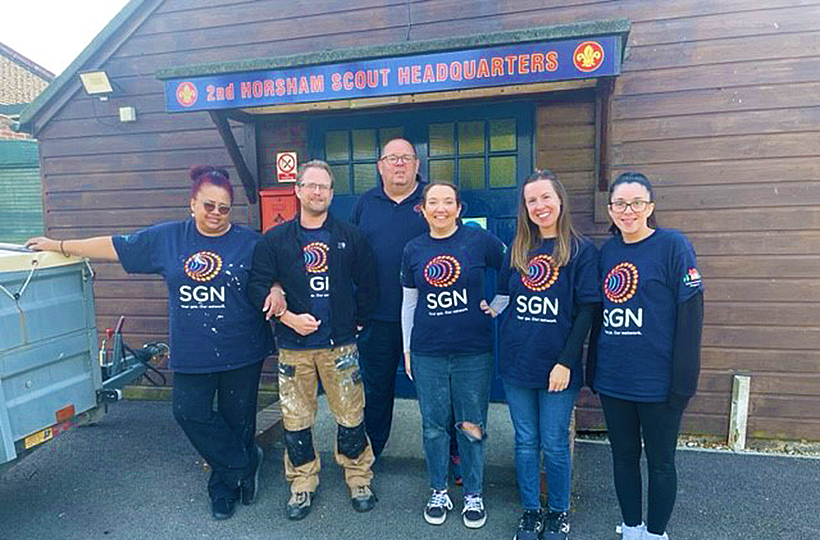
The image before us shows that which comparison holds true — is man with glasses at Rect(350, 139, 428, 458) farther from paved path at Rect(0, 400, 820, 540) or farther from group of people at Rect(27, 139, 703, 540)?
paved path at Rect(0, 400, 820, 540)

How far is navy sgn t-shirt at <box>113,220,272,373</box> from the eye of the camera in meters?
2.80

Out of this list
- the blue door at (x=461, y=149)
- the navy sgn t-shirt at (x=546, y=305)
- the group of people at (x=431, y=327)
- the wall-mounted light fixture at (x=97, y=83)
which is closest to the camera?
the group of people at (x=431, y=327)

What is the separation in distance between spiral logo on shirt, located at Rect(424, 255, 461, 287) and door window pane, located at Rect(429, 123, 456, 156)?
1.69m

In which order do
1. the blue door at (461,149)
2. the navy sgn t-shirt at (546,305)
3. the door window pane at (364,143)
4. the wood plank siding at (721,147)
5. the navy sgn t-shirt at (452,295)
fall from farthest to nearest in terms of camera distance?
the door window pane at (364,143), the blue door at (461,149), the wood plank siding at (721,147), the navy sgn t-shirt at (452,295), the navy sgn t-shirt at (546,305)

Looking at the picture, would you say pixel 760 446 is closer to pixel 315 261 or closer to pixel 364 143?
pixel 315 261

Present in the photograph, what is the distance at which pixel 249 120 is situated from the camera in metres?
4.30

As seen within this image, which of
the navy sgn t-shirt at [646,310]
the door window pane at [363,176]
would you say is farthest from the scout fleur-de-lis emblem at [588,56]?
the door window pane at [363,176]

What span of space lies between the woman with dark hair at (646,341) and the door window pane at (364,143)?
235 cm

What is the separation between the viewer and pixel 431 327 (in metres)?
2.67

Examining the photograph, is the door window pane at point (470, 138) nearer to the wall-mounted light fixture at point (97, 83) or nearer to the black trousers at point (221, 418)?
the black trousers at point (221, 418)

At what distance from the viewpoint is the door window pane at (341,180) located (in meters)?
4.37

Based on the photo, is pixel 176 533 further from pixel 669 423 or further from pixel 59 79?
pixel 59 79

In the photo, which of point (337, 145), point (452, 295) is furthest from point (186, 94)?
point (452, 295)

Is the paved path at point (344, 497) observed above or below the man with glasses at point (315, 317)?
below
